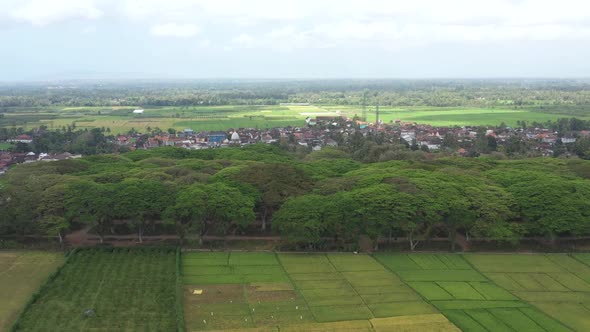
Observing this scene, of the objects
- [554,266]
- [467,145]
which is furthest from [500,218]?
[467,145]

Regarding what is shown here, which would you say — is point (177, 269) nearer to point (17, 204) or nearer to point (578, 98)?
point (17, 204)

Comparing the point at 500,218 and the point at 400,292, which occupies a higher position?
the point at 500,218

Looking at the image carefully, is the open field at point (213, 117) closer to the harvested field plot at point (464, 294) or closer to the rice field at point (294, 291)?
the rice field at point (294, 291)

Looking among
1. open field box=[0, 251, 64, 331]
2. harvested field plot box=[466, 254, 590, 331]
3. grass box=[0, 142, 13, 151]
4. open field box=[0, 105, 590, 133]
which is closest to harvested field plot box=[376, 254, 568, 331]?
harvested field plot box=[466, 254, 590, 331]

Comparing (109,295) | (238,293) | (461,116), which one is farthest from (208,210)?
(461,116)

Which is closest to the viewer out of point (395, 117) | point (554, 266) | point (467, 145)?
point (554, 266)

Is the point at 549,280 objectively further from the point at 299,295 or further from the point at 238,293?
the point at 238,293

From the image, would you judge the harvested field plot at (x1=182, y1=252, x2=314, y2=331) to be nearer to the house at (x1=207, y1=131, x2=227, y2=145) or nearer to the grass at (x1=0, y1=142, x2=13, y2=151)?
the house at (x1=207, y1=131, x2=227, y2=145)
